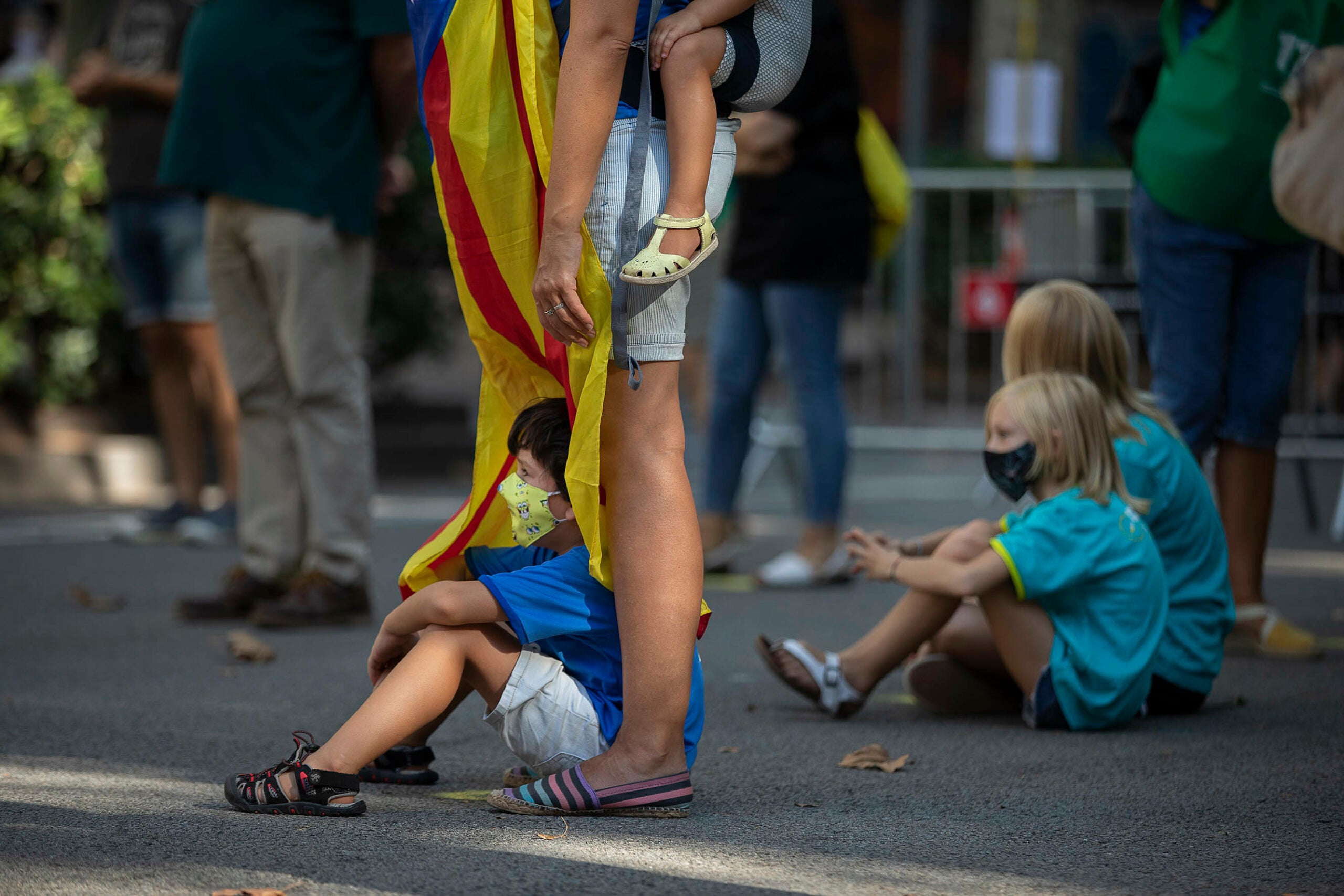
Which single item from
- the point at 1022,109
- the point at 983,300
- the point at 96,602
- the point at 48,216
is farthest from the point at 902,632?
the point at 1022,109

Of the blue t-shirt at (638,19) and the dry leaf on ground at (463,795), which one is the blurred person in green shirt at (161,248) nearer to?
the dry leaf on ground at (463,795)

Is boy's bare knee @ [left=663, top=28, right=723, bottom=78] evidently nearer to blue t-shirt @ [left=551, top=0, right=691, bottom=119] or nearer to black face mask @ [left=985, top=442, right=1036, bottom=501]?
blue t-shirt @ [left=551, top=0, right=691, bottom=119]

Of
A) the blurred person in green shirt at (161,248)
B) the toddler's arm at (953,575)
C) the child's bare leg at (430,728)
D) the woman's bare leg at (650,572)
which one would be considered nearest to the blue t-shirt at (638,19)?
the woman's bare leg at (650,572)

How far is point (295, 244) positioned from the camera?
4391 millimetres

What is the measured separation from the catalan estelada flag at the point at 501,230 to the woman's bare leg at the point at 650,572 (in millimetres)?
55

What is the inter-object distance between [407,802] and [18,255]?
6.27 meters

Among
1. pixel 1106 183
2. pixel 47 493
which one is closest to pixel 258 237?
pixel 47 493

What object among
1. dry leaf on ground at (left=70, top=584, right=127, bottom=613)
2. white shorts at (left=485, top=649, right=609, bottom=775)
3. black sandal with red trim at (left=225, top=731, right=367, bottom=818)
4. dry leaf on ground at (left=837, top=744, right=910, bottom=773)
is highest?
white shorts at (left=485, top=649, right=609, bottom=775)

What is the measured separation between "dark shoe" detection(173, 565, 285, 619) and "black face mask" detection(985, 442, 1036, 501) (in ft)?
7.59

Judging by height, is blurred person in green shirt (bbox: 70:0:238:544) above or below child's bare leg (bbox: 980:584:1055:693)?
above

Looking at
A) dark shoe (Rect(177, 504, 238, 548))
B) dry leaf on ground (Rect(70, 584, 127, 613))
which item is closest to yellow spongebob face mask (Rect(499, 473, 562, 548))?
dry leaf on ground (Rect(70, 584, 127, 613))

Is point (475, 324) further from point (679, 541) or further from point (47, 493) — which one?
point (47, 493)

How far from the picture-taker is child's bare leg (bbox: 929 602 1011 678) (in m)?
3.36

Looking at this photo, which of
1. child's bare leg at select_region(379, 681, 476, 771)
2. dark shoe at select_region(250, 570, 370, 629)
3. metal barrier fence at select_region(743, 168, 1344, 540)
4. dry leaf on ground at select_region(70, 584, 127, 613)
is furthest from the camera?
metal barrier fence at select_region(743, 168, 1344, 540)
